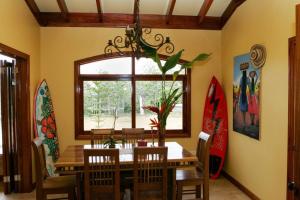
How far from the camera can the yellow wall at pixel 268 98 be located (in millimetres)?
3217

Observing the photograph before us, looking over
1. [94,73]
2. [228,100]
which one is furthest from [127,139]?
[228,100]

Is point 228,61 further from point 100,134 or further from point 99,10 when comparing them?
point 100,134

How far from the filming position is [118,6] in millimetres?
4672

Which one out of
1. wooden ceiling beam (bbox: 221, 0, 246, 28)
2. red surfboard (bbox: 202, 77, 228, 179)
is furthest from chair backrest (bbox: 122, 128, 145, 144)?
wooden ceiling beam (bbox: 221, 0, 246, 28)

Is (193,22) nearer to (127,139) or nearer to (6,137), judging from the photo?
(127,139)

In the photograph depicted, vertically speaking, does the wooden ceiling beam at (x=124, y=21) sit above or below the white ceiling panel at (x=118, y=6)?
below

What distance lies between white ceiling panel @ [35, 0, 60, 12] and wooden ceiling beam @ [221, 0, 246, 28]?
9.79 feet

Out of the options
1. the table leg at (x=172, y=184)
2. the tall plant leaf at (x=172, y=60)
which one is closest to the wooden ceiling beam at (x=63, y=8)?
the tall plant leaf at (x=172, y=60)

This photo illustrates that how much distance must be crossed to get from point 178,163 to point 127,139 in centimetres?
125

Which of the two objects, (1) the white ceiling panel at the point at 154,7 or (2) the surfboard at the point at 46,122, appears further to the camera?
(1) the white ceiling panel at the point at 154,7

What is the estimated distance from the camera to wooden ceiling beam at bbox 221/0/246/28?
4.43 m

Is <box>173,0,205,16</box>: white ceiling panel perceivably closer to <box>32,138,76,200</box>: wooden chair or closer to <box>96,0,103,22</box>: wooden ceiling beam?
<box>96,0,103,22</box>: wooden ceiling beam

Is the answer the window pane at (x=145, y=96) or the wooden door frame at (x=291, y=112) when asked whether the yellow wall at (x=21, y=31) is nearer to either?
the window pane at (x=145, y=96)

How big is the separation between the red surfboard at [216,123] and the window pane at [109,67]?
5.44ft
